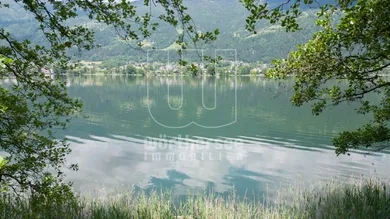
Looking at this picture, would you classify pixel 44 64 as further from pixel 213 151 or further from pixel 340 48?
pixel 213 151

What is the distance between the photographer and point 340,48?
6.38 meters

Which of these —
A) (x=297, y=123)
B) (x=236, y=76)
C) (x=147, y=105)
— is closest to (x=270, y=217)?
(x=297, y=123)

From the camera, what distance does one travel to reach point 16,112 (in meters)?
4.73

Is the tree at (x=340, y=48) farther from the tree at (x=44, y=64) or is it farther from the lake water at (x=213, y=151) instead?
the tree at (x=44, y=64)

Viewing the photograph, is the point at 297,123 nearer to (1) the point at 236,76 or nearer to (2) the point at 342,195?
(2) the point at 342,195

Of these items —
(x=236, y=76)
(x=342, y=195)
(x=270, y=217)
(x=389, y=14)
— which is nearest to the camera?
(x=389, y=14)

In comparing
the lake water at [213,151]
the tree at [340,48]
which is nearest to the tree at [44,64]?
the tree at [340,48]

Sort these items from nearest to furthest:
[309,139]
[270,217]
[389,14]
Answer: [389,14], [270,217], [309,139]

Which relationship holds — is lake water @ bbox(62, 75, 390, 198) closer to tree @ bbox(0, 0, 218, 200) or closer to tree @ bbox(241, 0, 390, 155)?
tree @ bbox(241, 0, 390, 155)

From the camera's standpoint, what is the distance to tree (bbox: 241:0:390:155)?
5.45 metres

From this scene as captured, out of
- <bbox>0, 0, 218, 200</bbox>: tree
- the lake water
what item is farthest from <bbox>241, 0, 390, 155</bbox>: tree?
<bbox>0, 0, 218, 200</bbox>: tree

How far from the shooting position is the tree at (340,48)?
5.45 meters

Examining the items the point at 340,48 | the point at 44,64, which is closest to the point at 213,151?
the point at 340,48

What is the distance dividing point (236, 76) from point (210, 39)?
15572 cm
